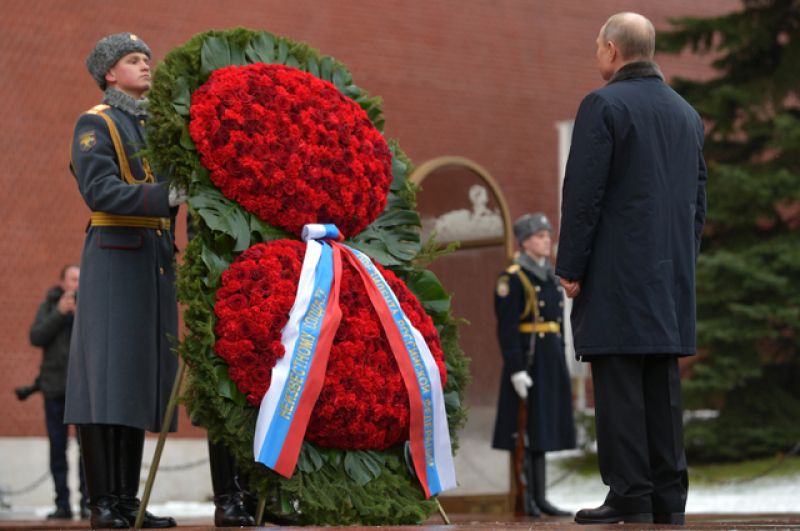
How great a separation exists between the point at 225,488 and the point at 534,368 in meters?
4.06

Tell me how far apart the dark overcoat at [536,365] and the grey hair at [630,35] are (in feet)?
13.3

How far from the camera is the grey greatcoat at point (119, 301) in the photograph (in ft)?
15.8

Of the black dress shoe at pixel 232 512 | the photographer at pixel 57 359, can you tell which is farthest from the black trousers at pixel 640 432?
the photographer at pixel 57 359

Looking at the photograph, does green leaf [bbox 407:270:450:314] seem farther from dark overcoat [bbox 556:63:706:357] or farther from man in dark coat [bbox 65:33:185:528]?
man in dark coat [bbox 65:33:185:528]

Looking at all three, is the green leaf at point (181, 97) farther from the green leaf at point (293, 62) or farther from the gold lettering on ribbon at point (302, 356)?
the gold lettering on ribbon at point (302, 356)

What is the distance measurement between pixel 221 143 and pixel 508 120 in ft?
34.2

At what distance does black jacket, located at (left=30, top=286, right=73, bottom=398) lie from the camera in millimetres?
9328

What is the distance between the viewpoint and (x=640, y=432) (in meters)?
4.59

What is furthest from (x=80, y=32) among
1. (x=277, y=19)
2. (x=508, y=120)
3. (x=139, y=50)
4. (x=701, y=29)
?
(x=139, y=50)

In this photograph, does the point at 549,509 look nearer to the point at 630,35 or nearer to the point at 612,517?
the point at 612,517

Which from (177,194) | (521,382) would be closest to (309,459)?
(177,194)

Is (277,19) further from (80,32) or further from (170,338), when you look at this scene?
(170,338)

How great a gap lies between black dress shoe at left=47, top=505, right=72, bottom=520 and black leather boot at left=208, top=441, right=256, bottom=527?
4.40m

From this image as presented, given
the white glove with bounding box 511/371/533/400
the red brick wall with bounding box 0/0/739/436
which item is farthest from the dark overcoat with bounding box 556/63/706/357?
the red brick wall with bounding box 0/0/739/436
